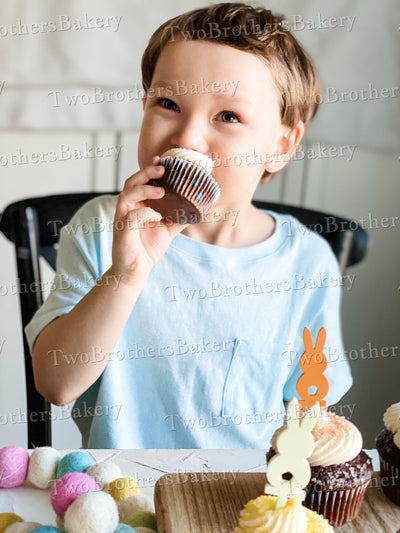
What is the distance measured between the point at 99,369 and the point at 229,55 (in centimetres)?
56

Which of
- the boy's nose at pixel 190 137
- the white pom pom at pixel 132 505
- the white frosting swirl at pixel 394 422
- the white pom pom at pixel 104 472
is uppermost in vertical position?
the boy's nose at pixel 190 137

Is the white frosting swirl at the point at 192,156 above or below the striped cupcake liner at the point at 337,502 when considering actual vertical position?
above

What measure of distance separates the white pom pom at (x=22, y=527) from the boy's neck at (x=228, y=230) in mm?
720

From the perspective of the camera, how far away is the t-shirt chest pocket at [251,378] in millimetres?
1290

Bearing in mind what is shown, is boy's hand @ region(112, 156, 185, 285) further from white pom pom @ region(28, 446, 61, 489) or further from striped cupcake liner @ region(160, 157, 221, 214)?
white pom pom @ region(28, 446, 61, 489)

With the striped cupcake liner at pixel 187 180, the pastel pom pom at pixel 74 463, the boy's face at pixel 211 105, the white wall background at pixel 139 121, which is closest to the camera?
the pastel pom pom at pixel 74 463

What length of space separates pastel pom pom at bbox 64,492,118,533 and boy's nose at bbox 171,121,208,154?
22.2 inches

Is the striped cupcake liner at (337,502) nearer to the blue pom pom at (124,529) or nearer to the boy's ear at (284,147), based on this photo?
the blue pom pom at (124,529)

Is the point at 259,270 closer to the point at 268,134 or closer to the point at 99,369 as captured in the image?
the point at 268,134

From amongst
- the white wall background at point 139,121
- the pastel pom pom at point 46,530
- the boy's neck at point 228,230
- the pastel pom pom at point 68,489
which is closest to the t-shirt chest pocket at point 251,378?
the boy's neck at point 228,230

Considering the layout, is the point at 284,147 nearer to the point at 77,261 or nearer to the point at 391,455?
the point at 77,261

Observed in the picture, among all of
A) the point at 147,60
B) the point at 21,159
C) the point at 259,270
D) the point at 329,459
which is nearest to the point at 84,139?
the point at 21,159

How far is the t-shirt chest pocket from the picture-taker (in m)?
1.29

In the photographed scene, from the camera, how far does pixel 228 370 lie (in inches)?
50.7
